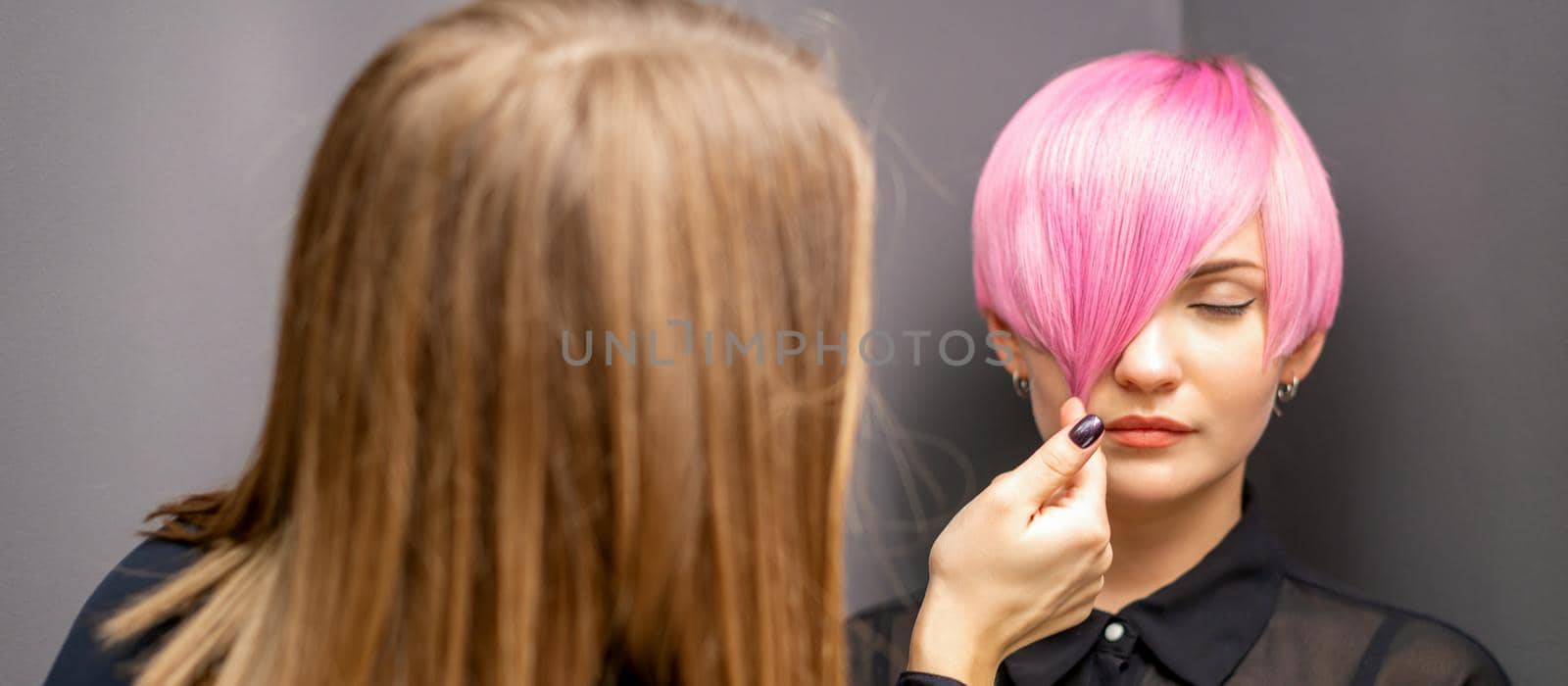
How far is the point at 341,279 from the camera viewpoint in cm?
65

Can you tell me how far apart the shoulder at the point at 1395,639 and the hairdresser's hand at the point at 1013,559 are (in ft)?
0.84

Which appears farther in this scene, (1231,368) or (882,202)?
(882,202)

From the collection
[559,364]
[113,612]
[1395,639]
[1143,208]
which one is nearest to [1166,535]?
[1395,639]

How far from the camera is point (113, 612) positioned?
75cm

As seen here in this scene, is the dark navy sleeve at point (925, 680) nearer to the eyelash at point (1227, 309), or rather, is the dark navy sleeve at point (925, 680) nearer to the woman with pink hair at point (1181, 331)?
the woman with pink hair at point (1181, 331)

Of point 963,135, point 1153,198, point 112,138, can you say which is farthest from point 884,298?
point 112,138

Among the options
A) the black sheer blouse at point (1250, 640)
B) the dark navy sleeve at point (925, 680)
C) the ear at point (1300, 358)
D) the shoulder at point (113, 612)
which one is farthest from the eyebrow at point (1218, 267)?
the shoulder at point (113, 612)

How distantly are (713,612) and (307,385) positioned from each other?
25cm

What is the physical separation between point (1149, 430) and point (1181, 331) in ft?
0.28

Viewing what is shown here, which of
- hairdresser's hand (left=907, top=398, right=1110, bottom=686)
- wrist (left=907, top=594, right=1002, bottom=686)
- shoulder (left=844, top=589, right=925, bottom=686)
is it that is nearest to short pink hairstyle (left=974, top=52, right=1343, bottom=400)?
hairdresser's hand (left=907, top=398, right=1110, bottom=686)

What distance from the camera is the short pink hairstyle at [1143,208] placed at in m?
0.99

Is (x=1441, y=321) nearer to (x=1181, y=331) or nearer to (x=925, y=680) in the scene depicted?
(x=1181, y=331)

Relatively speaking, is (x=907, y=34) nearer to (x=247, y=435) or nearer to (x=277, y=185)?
(x=277, y=185)

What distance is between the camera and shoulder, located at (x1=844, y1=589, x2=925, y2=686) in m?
1.21
